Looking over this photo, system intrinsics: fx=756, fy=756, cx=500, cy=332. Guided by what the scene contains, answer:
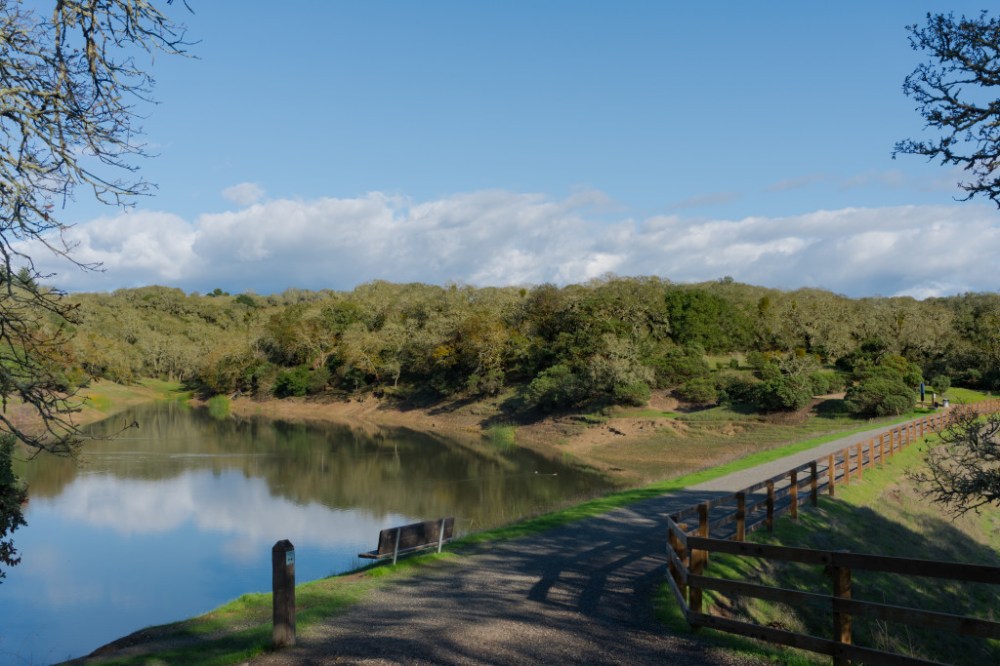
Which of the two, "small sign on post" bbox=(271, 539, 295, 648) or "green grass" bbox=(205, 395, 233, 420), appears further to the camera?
"green grass" bbox=(205, 395, 233, 420)

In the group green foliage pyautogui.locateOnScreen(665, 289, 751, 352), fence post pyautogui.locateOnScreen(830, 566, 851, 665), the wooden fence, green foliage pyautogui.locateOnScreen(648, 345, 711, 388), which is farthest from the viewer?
green foliage pyautogui.locateOnScreen(665, 289, 751, 352)

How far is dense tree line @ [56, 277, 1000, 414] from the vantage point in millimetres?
42531

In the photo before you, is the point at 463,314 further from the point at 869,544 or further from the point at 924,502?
the point at 869,544

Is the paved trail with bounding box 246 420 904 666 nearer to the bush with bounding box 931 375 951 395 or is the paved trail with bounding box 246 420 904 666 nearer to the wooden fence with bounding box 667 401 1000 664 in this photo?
the wooden fence with bounding box 667 401 1000 664

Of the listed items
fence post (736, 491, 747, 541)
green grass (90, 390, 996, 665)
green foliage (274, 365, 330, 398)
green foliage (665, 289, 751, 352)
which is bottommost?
green grass (90, 390, 996, 665)

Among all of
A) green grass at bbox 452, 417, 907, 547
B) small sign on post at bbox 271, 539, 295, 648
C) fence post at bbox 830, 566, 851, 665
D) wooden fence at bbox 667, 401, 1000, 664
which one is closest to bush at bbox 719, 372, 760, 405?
green grass at bbox 452, 417, 907, 547

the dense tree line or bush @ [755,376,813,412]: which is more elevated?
the dense tree line

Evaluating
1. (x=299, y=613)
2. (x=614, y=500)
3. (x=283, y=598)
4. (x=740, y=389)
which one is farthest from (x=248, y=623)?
(x=740, y=389)

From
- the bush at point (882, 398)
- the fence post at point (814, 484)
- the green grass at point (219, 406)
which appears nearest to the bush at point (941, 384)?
the bush at point (882, 398)

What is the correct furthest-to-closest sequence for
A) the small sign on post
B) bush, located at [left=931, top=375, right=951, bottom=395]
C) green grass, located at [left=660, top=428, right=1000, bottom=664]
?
1. bush, located at [left=931, top=375, right=951, bottom=395]
2. green grass, located at [left=660, top=428, right=1000, bottom=664]
3. the small sign on post

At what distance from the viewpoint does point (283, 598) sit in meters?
7.53

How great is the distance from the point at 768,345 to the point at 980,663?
147 feet

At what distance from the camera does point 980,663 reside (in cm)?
1196

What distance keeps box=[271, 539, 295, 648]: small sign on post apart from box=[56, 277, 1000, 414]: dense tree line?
78.3 ft
